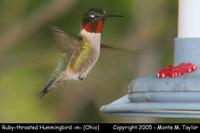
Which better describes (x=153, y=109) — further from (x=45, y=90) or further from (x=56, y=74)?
(x=45, y=90)

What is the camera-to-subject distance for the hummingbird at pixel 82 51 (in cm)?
258

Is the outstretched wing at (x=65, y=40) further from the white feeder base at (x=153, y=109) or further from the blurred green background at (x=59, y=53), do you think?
the white feeder base at (x=153, y=109)

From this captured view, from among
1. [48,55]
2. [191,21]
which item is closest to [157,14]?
[48,55]

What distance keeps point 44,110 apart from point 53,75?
0.29 m

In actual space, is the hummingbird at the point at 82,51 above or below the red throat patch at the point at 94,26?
below

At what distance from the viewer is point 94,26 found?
2.87 meters

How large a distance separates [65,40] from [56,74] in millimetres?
453

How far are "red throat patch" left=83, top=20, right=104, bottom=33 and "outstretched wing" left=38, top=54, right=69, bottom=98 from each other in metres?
0.19

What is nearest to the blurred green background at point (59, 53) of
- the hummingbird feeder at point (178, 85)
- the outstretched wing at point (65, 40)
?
the outstretched wing at point (65, 40)

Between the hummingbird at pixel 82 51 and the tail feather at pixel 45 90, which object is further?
the tail feather at pixel 45 90

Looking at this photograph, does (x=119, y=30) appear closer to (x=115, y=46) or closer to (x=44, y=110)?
(x=115, y=46)

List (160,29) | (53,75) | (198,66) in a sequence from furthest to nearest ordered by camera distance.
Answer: (160,29) → (53,75) → (198,66)

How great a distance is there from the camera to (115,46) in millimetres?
3000

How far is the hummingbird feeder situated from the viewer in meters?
0.84
